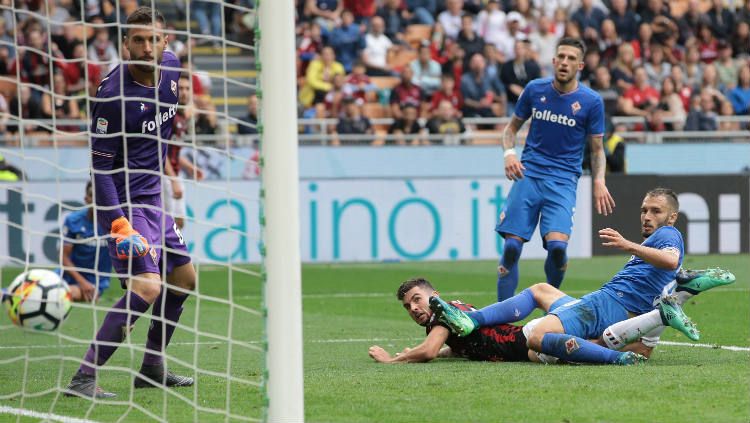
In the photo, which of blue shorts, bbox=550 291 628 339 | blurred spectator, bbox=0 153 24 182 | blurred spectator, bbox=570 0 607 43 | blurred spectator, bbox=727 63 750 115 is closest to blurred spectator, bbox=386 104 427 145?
blurred spectator, bbox=570 0 607 43

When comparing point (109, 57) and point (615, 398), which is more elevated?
point (109, 57)

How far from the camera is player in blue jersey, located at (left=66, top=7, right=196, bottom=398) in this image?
251 inches

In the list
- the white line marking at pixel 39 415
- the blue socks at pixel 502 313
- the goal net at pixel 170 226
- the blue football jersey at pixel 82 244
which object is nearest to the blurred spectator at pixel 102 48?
the goal net at pixel 170 226

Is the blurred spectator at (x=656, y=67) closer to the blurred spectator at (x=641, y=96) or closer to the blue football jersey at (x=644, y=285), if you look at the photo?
the blurred spectator at (x=641, y=96)

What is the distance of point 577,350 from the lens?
23.4 feet

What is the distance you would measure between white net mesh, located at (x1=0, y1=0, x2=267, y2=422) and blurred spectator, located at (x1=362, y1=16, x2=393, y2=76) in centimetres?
201

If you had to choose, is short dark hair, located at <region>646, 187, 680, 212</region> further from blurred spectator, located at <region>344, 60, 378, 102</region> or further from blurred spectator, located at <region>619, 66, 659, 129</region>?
blurred spectator, located at <region>619, 66, 659, 129</region>

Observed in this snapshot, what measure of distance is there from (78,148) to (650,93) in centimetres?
943

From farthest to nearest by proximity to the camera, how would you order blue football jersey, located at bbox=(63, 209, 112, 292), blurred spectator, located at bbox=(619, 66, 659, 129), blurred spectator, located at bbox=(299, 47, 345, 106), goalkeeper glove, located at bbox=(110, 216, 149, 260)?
blurred spectator, located at bbox=(619, 66, 659, 129) → blurred spectator, located at bbox=(299, 47, 345, 106) → blue football jersey, located at bbox=(63, 209, 112, 292) → goalkeeper glove, located at bbox=(110, 216, 149, 260)

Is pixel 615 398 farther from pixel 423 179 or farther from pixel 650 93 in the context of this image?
pixel 650 93

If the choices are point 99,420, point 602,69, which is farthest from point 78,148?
point 99,420

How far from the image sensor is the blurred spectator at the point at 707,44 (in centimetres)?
2259

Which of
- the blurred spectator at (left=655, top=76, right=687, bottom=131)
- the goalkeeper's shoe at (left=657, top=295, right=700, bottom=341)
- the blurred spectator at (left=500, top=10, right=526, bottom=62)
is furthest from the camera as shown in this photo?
the blurred spectator at (left=500, top=10, right=526, bottom=62)

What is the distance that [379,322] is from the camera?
10547mm
